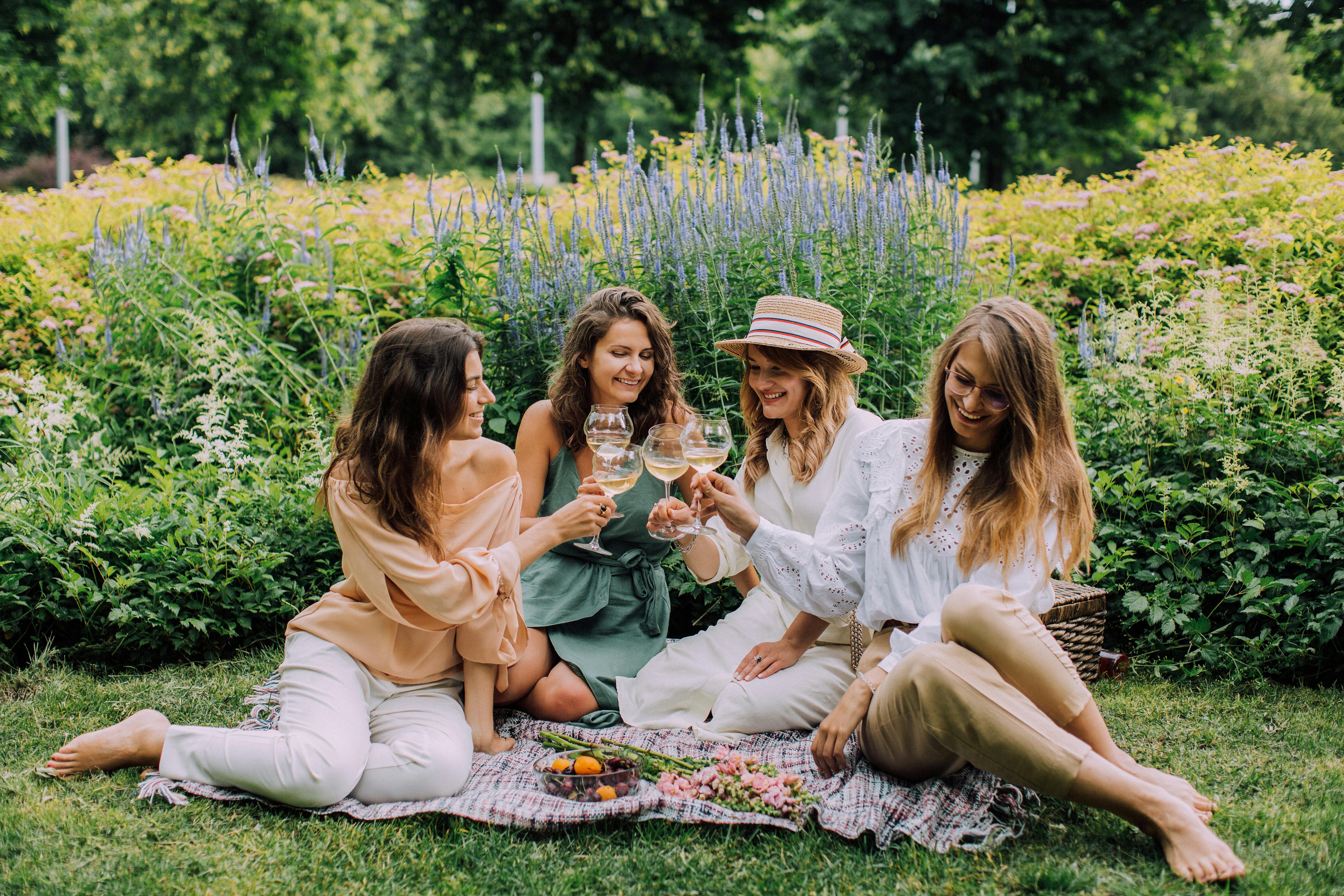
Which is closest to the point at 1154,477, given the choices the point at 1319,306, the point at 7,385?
the point at 1319,306

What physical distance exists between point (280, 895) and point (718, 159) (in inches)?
148

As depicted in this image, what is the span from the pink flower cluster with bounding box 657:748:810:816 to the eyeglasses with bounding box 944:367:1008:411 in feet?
3.85

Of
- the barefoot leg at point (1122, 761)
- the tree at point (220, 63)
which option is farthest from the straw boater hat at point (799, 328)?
the tree at point (220, 63)

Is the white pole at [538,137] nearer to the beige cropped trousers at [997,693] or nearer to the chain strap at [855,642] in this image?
the chain strap at [855,642]

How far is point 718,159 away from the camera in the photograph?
492 centimetres

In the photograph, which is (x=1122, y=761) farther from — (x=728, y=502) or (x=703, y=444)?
(x=703, y=444)

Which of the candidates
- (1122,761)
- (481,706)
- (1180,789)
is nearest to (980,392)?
(1122,761)

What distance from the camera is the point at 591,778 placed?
2750 millimetres

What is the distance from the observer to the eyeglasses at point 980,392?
275cm

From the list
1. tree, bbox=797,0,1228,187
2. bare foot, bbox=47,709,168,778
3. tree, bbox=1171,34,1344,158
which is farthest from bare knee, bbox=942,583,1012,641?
tree, bbox=1171,34,1344,158

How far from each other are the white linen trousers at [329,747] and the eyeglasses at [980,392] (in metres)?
1.75

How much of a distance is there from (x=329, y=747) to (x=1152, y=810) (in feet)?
7.01

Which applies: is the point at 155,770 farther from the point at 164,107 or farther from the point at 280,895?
the point at 164,107

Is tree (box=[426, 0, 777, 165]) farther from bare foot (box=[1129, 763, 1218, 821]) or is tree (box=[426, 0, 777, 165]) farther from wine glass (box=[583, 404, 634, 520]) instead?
bare foot (box=[1129, 763, 1218, 821])
